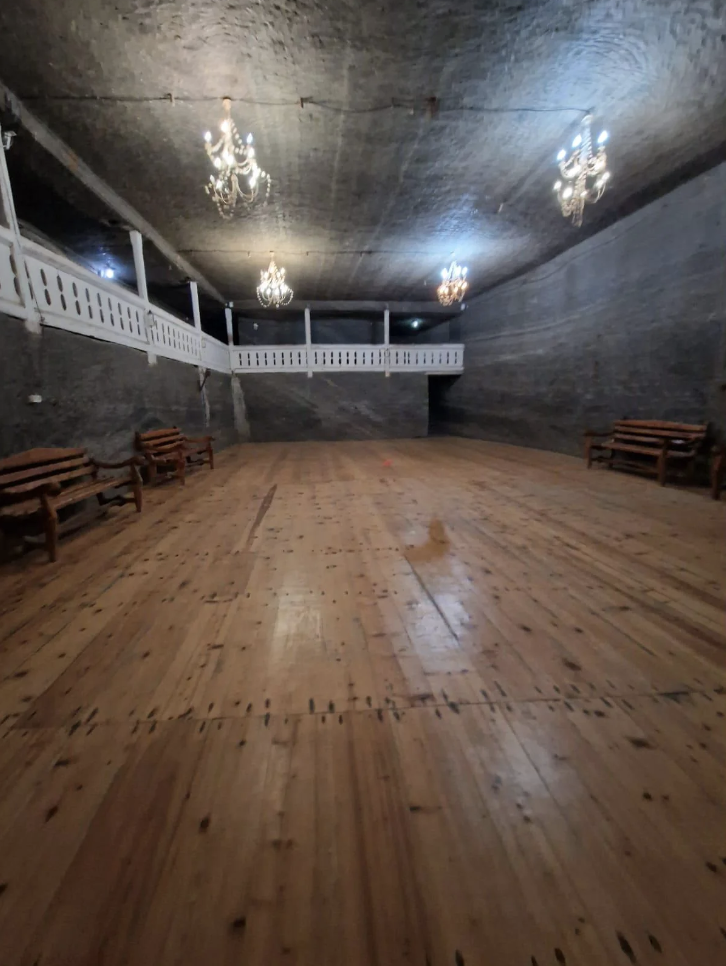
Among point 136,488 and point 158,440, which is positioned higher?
point 158,440

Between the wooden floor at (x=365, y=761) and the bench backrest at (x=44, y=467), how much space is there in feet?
2.77

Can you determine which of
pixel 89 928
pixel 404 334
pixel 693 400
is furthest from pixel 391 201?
pixel 404 334

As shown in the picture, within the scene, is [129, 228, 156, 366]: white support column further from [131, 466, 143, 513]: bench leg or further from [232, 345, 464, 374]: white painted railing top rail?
[232, 345, 464, 374]: white painted railing top rail

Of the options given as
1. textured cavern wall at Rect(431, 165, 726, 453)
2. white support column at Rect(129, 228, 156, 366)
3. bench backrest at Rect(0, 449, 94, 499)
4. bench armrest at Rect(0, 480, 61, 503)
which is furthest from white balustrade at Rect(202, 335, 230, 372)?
textured cavern wall at Rect(431, 165, 726, 453)

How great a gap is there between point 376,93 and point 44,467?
175 inches

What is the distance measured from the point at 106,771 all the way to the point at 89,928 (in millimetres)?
459

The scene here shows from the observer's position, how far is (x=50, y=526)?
3113 mm

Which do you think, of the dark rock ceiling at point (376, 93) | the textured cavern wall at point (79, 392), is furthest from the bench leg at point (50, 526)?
the dark rock ceiling at point (376, 93)

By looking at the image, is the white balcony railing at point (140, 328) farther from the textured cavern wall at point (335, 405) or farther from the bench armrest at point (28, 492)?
the bench armrest at point (28, 492)

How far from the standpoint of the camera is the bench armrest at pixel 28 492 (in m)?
2.99

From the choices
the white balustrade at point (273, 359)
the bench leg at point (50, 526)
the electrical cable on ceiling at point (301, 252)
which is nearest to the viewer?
the bench leg at point (50, 526)

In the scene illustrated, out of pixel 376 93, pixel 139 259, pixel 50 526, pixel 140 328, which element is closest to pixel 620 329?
pixel 376 93

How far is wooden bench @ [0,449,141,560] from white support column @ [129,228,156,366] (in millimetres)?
2788

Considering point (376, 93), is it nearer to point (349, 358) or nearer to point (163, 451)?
point (163, 451)
